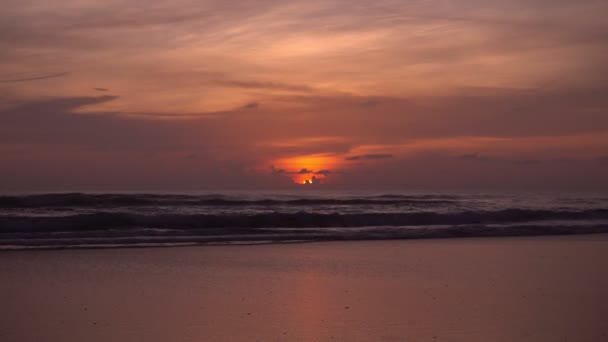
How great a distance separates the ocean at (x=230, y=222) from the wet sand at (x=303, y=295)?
11.3 ft

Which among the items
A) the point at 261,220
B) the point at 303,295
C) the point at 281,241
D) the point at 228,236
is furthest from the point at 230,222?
the point at 303,295

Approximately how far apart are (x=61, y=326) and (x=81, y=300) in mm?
1210

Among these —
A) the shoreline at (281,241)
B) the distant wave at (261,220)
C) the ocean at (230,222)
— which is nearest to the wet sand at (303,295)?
the shoreline at (281,241)

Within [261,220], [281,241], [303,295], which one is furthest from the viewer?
[261,220]

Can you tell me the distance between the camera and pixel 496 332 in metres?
5.69

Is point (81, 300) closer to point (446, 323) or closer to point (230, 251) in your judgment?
point (446, 323)

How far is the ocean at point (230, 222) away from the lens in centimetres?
1538

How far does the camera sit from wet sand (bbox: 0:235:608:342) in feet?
18.8

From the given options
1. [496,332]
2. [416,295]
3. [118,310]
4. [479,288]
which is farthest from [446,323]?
[118,310]

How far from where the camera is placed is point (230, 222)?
2302 cm

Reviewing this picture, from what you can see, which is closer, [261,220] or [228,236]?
[228,236]

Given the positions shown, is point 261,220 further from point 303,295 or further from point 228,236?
point 303,295

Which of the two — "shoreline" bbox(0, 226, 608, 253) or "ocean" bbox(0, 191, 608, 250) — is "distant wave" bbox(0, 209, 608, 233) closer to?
"ocean" bbox(0, 191, 608, 250)

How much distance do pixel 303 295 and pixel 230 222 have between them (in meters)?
15.8
